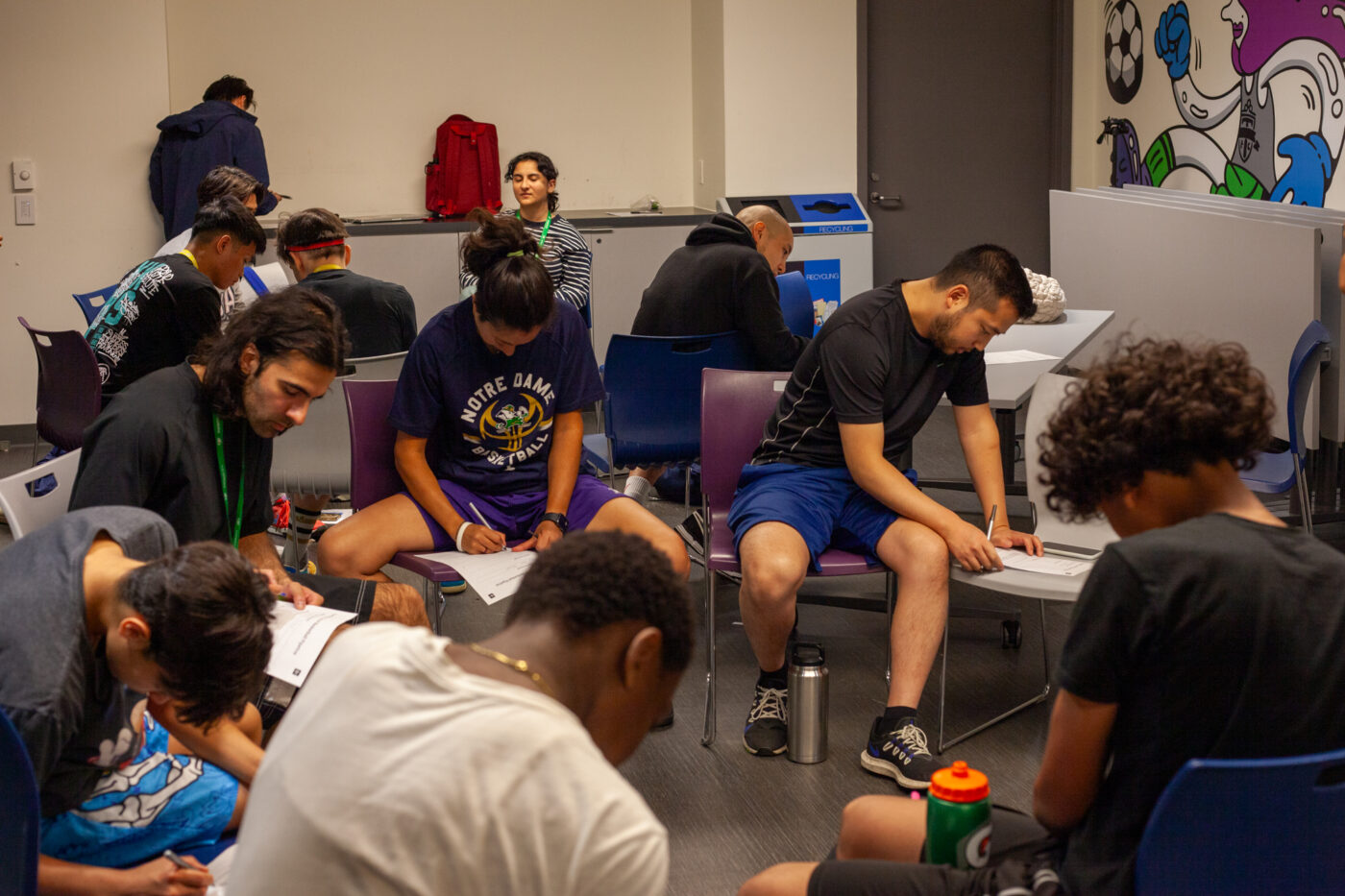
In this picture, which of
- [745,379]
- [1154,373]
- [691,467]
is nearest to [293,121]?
[691,467]

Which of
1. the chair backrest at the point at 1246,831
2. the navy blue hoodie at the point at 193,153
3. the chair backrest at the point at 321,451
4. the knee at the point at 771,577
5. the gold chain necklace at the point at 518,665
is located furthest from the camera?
the navy blue hoodie at the point at 193,153

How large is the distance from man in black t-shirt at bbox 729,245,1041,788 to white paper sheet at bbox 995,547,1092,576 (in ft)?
0.16

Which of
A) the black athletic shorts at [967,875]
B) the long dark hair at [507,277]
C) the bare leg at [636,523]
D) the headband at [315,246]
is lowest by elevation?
the black athletic shorts at [967,875]

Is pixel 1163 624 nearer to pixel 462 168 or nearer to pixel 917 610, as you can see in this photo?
pixel 917 610

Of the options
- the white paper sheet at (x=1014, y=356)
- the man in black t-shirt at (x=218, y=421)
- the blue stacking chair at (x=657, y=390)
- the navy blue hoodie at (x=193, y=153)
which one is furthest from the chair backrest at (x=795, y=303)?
the navy blue hoodie at (x=193, y=153)

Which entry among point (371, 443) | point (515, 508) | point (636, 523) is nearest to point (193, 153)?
point (371, 443)

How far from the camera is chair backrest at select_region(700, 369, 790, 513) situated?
3.30 metres

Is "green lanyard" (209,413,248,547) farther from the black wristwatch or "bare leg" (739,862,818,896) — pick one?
"bare leg" (739,862,818,896)

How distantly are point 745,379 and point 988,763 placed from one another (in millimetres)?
1162

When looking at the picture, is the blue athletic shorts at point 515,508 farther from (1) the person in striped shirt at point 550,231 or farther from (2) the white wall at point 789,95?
(2) the white wall at point 789,95

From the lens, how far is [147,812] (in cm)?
194

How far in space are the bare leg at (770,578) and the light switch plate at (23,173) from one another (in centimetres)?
499

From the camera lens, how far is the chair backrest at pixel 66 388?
13.2ft

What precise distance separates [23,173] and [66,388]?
265 centimetres
